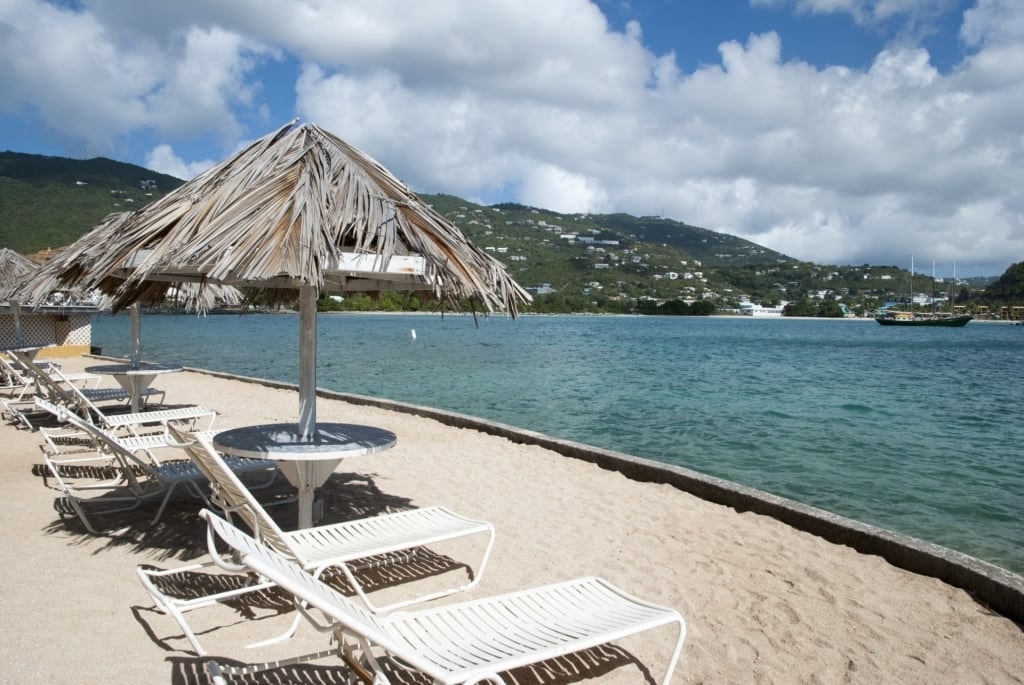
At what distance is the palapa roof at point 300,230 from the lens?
13.1 ft

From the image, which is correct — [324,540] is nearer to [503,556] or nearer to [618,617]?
[503,556]

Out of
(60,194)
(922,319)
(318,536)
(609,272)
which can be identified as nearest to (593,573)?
(318,536)

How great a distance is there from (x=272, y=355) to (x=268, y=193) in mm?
30840

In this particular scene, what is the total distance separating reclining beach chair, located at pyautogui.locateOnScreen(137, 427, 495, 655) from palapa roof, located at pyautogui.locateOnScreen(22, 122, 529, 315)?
1029 mm

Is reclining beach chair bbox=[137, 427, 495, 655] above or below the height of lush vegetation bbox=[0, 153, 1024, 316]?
below

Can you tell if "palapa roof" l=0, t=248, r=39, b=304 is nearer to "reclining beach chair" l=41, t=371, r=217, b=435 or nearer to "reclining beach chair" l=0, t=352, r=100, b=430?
"reclining beach chair" l=0, t=352, r=100, b=430

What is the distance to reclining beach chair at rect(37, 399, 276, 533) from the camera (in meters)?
4.88

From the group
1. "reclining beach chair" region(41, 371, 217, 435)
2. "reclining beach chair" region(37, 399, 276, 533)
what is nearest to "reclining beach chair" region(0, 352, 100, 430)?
"reclining beach chair" region(41, 371, 217, 435)

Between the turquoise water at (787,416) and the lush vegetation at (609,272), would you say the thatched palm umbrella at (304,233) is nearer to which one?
the turquoise water at (787,416)

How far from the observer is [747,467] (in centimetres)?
1005

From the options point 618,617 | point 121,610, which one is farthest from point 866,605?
point 121,610

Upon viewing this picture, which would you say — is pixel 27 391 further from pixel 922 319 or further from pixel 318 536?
pixel 922 319

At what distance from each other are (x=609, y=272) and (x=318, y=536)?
133 metres

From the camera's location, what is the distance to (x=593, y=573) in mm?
4434
